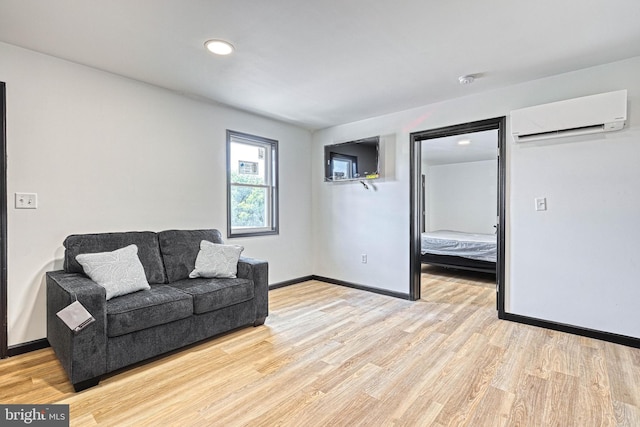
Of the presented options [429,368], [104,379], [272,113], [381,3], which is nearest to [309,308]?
[429,368]

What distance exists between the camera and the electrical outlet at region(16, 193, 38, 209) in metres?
2.46

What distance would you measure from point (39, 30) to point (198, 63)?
3.41 ft

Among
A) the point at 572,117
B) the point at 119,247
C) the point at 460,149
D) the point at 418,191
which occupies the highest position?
the point at 460,149

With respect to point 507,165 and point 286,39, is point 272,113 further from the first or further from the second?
point 507,165

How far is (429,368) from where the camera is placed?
2283 millimetres

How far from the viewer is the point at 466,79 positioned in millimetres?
3004

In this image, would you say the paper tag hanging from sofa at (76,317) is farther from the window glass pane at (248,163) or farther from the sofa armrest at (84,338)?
the window glass pane at (248,163)

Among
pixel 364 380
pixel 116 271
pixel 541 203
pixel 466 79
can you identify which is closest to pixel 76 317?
pixel 116 271

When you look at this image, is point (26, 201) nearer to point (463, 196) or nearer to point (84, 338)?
point (84, 338)

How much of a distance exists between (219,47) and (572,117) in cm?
301

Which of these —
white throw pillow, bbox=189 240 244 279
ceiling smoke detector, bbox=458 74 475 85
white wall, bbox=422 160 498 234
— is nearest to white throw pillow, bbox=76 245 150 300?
white throw pillow, bbox=189 240 244 279

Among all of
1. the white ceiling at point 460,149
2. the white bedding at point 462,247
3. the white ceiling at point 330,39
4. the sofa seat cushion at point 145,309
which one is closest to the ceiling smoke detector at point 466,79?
the white ceiling at point 330,39

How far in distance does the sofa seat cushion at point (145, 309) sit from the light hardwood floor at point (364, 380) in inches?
13.1

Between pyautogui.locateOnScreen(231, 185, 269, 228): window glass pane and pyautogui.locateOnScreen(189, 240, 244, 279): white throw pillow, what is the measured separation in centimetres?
→ 93
